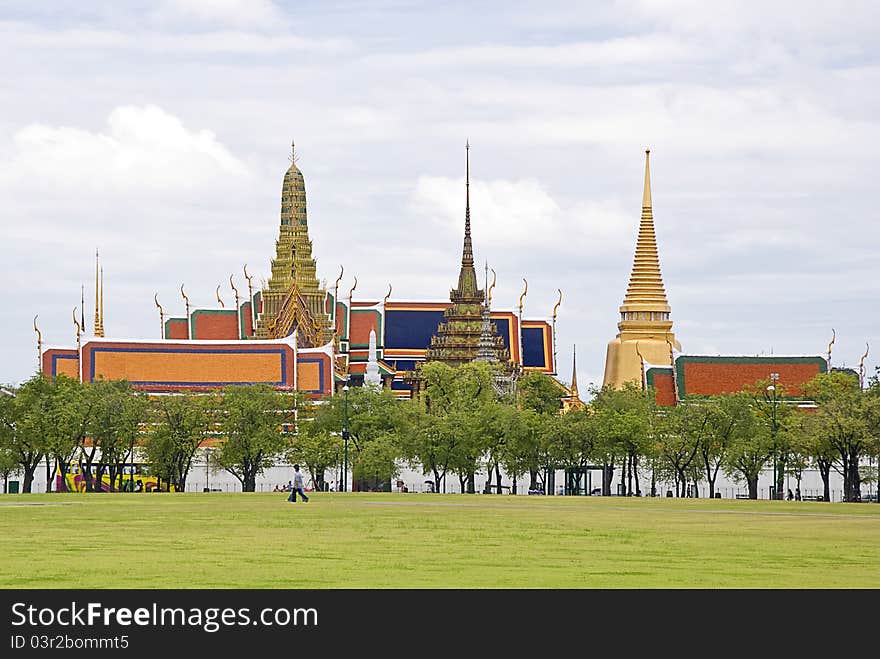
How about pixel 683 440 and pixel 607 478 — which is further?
pixel 607 478

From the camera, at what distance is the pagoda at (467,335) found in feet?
409

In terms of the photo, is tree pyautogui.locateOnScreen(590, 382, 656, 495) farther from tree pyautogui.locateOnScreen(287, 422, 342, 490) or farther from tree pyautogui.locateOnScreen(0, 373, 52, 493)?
tree pyautogui.locateOnScreen(0, 373, 52, 493)

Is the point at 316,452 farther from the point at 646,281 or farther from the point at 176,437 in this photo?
the point at 646,281

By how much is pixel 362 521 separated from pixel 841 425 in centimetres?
3373

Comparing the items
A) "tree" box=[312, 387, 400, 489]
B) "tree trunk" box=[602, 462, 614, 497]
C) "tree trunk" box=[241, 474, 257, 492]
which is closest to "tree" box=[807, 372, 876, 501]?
"tree trunk" box=[602, 462, 614, 497]

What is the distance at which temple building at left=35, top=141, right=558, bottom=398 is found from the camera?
11556cm

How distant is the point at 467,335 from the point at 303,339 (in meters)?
11.1

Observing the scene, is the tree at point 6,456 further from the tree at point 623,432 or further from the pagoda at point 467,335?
the pagoda at point 467,335

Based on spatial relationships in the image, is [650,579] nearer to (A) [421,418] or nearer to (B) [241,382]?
(A) [421,418]

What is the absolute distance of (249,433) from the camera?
286 feet

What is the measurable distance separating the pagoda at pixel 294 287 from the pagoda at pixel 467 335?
8.11 m

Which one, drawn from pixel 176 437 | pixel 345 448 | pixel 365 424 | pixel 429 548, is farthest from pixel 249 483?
pixel 429 548

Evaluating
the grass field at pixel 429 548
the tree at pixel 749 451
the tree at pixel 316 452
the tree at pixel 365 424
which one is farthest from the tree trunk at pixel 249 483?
the grass field at pixel 429 548
